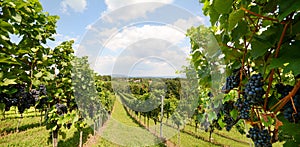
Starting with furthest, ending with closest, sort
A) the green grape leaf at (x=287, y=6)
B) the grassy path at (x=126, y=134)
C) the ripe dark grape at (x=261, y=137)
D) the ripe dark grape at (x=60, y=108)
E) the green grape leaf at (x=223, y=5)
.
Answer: the grassy path at (x=126, y=134), the ripe dark grape at (x=60, y=108), the ripe dark grape at (x=261, y=137), the green grape leaf at (x=223, y=5), the green grape leaf at (x=287, y=6)

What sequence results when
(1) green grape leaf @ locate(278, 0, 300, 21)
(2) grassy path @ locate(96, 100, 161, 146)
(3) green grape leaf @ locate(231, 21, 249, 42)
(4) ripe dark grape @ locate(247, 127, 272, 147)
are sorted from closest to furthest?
(1) green grape leaf @ locate(278, 0, 300, 21)
(3) green grape leaf @ locate(231, 21, 249, 42)
(4) ripe dark grape @ locate(247, 127, 272, 147)
(2) grassy path @ locate(96, 100, 161, 146)

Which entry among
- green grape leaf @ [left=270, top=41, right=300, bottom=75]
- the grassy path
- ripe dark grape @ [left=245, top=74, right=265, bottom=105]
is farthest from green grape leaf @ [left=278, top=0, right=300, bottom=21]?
the grassy path

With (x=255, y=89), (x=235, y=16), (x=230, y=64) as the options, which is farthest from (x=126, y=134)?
(x=235, y=16)

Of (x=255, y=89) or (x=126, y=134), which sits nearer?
(x=255, y=89)

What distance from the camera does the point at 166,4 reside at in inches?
125

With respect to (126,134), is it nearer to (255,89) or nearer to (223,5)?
(255,89)

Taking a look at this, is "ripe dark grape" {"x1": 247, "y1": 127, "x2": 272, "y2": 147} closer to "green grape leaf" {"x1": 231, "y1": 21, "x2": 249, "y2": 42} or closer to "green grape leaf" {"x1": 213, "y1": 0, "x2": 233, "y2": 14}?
"green grape leaf" {"x1": 231, "y1": 21, "x2": 249, "y2": 42}

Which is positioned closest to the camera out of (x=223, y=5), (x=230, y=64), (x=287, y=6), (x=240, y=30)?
(x=287, y=6)

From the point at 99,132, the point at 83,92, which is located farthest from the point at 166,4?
the point at 99,132

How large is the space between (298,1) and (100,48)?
3422mm

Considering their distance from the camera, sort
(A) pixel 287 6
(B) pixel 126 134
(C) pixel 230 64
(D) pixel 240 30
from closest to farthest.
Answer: (A) pixel 287 6 < (D) pixel 240 30 < (C) pixel 230 64 < (B) pixel 126 134

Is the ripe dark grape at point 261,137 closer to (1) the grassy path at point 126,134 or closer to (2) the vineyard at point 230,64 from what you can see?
(2) the vineyard at point 230,64

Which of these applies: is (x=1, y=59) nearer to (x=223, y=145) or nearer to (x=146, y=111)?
(x=223, y=145)

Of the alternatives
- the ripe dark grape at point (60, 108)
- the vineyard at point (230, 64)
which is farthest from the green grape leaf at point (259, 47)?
the ripe dark grape at point (60, 108)
